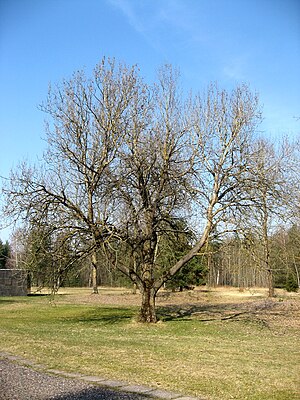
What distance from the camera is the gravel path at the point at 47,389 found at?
5.75 m

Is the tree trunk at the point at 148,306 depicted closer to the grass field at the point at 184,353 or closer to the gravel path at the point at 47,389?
the grass field at the point at 184,353

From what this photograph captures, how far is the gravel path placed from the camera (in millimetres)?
5754

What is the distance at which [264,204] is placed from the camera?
15258 mm

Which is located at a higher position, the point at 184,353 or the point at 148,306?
the point at 148,306

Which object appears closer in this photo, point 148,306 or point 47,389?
point 47,389

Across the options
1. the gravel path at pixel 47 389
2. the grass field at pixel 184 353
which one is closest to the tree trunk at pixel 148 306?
the grass field at pixel 184 353

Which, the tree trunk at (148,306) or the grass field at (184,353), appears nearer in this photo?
the grass field at (184,353)

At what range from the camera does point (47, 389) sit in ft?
20.2

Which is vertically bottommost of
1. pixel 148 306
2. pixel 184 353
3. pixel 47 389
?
pixel 184 353

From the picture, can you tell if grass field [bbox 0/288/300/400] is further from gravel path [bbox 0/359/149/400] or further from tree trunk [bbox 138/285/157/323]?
gravel path [bbox 0/359/149/400]

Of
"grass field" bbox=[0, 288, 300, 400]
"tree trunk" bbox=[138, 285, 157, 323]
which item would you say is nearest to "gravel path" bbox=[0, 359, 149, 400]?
"grass field" bbox=[0, 288, 300, 400]

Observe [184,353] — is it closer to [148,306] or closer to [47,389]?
[47,389]

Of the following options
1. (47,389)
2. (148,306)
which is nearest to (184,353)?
(47,389)

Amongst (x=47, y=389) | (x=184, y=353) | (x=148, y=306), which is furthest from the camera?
(x=148, y=306)
